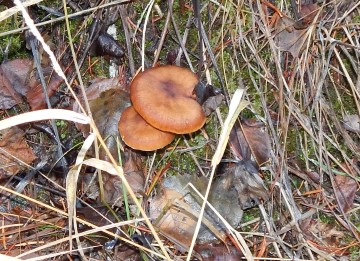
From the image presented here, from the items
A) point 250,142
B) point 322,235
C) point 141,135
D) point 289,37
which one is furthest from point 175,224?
point 289,37

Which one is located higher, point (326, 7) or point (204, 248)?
point (326, 7)

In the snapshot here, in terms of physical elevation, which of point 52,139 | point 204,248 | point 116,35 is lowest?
point 204,248

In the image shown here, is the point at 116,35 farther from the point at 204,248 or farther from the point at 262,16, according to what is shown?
the point at 204,248

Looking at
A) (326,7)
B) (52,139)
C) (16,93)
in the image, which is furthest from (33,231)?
(326,7)

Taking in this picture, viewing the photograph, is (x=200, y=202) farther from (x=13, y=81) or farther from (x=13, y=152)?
(x=13, y=81)

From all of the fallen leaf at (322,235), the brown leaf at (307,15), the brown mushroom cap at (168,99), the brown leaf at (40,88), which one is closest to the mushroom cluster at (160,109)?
the brown mushroom cap at (168,99)

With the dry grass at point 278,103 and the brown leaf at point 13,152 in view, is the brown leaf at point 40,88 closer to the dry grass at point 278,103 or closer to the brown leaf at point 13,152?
the brown leaf at point 13,152

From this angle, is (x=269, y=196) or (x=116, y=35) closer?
(x=269, y=196)

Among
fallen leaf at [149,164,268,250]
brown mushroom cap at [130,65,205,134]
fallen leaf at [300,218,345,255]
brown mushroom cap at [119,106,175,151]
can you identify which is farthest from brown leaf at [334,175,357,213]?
brown mushroom cap at [119,106,175,151]
